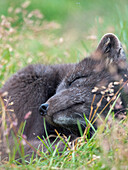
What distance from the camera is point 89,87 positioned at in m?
3.54

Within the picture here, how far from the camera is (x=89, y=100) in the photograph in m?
3.45

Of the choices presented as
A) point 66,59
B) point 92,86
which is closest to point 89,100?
point 92,86

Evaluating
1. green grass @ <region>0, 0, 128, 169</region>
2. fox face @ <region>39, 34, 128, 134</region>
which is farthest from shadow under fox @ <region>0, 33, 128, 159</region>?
green grass @ <region>0, 0, 128, 169</region>

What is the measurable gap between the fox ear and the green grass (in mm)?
857

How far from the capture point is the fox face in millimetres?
3439

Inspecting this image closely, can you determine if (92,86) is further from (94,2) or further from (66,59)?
(94,2)

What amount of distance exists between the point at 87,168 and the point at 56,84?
6.00 feet

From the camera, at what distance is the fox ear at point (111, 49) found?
12.0 ft

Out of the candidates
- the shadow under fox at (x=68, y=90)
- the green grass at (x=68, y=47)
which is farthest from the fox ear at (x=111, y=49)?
the green grass at (x=68, y=47)

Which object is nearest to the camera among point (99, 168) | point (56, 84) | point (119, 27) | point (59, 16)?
point (99, 168)

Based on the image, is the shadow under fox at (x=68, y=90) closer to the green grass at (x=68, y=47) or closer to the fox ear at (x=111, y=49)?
the fox ear at (x=111, y=49)

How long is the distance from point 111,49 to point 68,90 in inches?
27.4

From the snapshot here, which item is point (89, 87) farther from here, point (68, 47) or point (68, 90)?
point (68, 47)

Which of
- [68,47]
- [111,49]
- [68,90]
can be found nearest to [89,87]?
[68,90]
